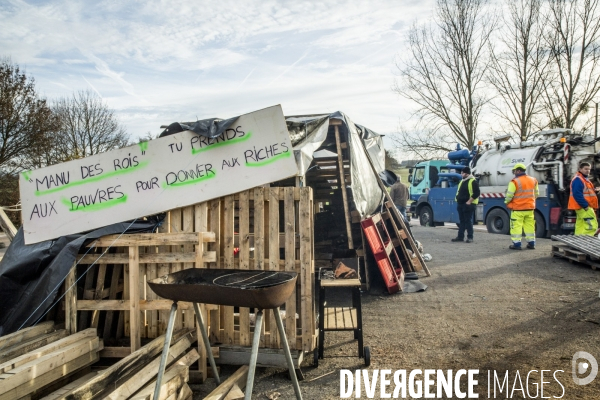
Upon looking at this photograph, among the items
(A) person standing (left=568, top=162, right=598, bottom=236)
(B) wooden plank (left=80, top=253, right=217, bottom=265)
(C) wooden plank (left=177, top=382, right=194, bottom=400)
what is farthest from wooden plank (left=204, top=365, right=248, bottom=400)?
(A) person standing (left=568, top=162, right=598, bottom=236)

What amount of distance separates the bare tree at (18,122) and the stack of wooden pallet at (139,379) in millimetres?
22126

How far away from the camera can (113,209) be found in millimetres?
4148

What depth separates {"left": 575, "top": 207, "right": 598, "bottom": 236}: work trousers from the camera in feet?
31.0

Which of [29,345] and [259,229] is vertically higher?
[259,229]

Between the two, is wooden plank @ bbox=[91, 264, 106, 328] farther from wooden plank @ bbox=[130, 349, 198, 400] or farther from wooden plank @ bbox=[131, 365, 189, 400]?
wooden plank @ bbox=[131, 365, 189, 400]

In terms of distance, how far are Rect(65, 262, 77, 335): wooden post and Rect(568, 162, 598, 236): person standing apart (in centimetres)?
979

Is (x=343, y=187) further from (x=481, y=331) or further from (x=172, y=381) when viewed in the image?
(x=172, y=381)

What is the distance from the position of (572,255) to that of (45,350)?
30.0ft

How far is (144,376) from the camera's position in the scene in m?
3.12

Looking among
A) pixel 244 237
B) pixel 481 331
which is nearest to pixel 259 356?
pixel 244 237

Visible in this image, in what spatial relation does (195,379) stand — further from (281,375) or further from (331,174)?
(331,174)

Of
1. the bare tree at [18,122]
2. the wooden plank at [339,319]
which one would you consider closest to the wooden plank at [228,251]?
the wooden plank at [339,319]

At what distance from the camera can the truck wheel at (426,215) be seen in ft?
56.9

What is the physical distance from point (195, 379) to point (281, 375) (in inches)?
31.0
